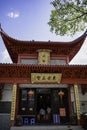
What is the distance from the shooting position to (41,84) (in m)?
12.5

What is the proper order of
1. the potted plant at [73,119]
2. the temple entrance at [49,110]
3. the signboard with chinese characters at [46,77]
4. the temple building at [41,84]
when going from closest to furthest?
the potted plant at [73,119] → the temple building at [41,84] → the signboard with chinese characters at [46,77] → the temple entrance at [49,110]

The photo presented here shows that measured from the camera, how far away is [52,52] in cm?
1405

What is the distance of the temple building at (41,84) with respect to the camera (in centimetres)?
1097

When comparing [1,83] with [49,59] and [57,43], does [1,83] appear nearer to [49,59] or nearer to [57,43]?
[49,59]

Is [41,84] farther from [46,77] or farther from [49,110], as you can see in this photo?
[49,110]

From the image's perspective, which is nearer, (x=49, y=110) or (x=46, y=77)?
(x=46, y=77)

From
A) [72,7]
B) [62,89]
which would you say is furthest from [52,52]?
[72,7]

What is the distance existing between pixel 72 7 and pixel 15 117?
7.50 metres

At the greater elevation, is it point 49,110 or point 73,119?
point 49,110

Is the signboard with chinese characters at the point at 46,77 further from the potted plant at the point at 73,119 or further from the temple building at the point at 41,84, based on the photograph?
the potted plant at the point at 73,119

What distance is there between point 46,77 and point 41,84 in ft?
3.89

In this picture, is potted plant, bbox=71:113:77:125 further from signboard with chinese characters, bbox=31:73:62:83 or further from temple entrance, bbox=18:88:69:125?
signboard with chinese characters, bbox=31:73:62:83

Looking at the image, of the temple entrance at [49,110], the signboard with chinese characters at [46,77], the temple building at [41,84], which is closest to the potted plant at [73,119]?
the temple building at [41,84]

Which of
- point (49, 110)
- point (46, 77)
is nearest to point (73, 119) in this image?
point (49, 110)
